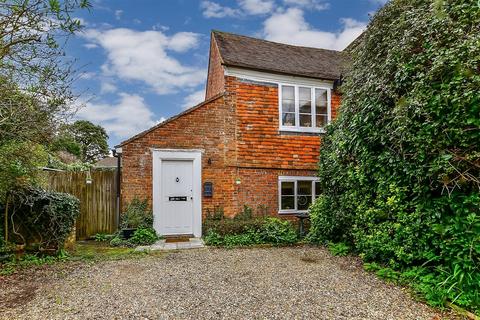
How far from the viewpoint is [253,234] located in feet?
25.3

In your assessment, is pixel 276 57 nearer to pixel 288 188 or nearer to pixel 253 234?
pixel 288 188

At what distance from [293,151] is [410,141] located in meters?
5.13

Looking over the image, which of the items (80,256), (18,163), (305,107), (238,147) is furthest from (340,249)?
(18,163)

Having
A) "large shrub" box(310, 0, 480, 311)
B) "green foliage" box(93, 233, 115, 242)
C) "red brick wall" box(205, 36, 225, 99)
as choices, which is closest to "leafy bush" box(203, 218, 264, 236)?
"green foliage" box(93, 233, 115, 242)

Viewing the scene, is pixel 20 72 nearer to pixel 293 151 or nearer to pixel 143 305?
pixel 143 305

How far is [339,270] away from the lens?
5.19 metres

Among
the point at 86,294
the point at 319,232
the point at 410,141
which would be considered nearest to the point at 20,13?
the point at 86,294

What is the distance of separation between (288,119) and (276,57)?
2596 mm

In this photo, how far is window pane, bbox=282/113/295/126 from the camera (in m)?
9.27

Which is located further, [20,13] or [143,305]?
[143,305]

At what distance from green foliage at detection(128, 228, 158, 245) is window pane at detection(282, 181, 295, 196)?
4.20 m

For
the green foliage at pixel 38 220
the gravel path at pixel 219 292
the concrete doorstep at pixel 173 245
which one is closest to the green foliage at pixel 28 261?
the green foliage at pixel 38 220

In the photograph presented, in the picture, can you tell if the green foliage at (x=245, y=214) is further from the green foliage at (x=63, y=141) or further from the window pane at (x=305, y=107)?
the green foliage at (x=63, y=141)

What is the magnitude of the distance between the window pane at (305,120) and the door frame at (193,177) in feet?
11.7
